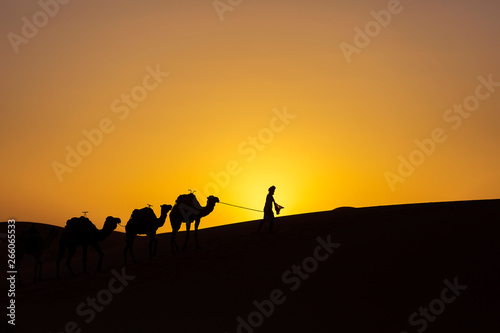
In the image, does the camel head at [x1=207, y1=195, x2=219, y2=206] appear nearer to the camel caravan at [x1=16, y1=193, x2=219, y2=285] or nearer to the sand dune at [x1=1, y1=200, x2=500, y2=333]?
the camel caravan at [x1=16, y1=193, x2=219, y2=285]

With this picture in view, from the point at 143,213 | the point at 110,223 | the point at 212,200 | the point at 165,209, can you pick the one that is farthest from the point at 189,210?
the point at 110,223

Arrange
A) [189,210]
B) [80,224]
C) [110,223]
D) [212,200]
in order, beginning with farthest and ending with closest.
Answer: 1. [212,200]
2. [189,210]
3. [110,223]
4. [80,224]

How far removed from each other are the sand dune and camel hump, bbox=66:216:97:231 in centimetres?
149

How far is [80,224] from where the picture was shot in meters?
22.6

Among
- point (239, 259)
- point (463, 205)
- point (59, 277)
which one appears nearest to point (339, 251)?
point (239, 259)

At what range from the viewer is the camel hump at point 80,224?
74.1 feet

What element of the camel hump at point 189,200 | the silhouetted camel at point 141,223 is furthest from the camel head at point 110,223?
the camel hump at point 189,200

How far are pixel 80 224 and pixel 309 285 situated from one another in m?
8.13

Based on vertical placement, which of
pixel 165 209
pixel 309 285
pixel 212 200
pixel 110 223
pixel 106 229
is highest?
pixel 212 200

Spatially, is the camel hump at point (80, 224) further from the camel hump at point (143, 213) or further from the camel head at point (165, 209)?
the camel head at point (165, 209)

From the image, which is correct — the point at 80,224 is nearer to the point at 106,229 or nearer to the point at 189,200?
the point at 106,229

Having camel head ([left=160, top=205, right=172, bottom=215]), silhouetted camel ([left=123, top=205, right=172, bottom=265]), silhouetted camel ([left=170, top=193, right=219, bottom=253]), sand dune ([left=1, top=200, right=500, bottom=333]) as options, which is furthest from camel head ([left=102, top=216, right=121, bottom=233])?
silhouetted camel ([left=170, top=193, right=219, bottom=253])

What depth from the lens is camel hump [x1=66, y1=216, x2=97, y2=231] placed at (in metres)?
22.6

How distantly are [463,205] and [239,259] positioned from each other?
9.29 metres
